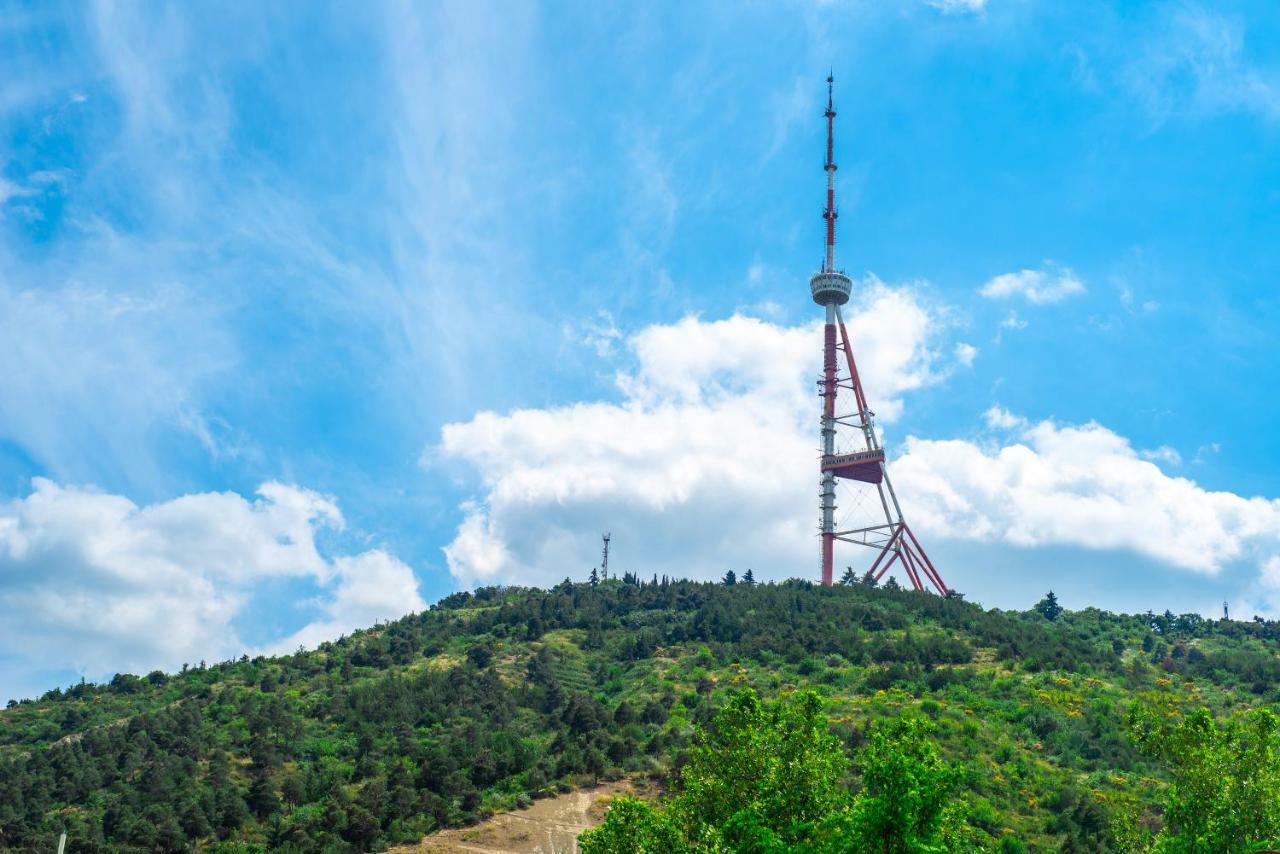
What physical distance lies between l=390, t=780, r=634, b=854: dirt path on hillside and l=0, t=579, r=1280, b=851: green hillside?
1.03 meters

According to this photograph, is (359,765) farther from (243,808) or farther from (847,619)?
(847,619)

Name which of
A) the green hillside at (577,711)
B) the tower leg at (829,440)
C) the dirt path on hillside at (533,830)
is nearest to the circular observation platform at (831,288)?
the tower leg at (829,440)

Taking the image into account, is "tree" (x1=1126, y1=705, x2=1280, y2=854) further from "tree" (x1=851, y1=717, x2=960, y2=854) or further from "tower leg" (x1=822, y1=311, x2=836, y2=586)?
"tower leg" (x1=822, y1=311, x2=836, y2=586)

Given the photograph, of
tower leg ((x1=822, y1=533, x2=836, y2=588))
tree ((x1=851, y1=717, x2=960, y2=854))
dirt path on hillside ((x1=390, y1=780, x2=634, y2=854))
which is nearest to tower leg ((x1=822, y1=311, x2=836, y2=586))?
tower leg ((x1=822, y1=533, x2=836, y2=588))

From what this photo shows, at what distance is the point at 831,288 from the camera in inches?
3846

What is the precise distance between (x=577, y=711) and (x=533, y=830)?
1297 cm

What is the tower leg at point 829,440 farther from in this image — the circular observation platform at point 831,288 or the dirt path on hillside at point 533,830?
the dirt path on hillside at point 533,830

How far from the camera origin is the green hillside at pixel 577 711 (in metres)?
46.2

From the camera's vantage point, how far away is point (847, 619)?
7881cm

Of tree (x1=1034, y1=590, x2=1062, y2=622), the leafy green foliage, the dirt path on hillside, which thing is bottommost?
the dirt path on hillside

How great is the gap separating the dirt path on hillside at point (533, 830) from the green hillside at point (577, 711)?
103 cm

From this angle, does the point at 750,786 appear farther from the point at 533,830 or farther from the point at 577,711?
the point at 577,711

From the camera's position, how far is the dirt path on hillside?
143 feet

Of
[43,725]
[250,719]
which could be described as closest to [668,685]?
[250,719]
